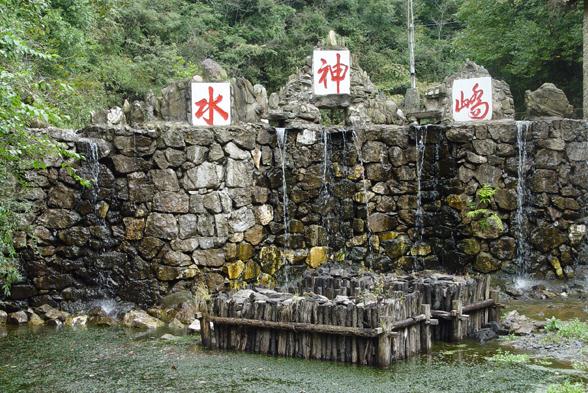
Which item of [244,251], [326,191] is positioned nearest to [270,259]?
[244,251]

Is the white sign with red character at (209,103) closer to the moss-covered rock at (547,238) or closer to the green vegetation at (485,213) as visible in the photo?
the green vegetation at (485,213)

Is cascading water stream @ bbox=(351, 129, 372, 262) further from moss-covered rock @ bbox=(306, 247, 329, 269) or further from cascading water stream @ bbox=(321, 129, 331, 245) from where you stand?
moss-covered rock @ bbox=(306, 247, 329, 269)

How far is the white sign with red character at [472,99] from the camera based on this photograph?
1291 cm

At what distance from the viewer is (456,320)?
29.6 ft

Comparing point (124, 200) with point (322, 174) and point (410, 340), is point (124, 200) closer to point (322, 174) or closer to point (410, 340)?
point (322, 174)

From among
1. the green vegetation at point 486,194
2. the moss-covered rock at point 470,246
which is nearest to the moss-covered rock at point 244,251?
the moss-covered rock at point 470,246

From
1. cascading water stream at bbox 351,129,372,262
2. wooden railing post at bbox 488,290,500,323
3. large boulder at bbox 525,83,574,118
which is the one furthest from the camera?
large boulder at bbox 525,83,574,118

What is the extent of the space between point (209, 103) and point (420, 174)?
400cm

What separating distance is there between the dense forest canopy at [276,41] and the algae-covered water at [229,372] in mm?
6674

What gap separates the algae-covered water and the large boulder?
5974 millimetres

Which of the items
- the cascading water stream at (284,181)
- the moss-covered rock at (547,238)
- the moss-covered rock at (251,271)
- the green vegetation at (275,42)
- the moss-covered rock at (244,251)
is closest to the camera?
the moss-covered rock at (244,251)

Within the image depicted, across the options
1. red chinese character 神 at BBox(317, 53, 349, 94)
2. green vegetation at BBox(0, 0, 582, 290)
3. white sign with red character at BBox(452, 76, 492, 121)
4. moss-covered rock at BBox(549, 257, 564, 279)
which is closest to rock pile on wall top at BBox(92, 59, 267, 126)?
green vegetation at BBox(0, 0, 582, 290)

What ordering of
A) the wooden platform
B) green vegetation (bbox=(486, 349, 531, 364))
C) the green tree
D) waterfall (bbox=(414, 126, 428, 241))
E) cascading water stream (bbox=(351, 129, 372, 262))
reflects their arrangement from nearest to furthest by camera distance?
the wooden platform, green vegetation (bbox=(486, 349, 531, 364)), cascading water stream (bbox=(351, 129, 372, 262)), waterfall (bbox=(414, 126, 428, 241)), the green tree

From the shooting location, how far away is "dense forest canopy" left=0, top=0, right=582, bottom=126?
17.6m
